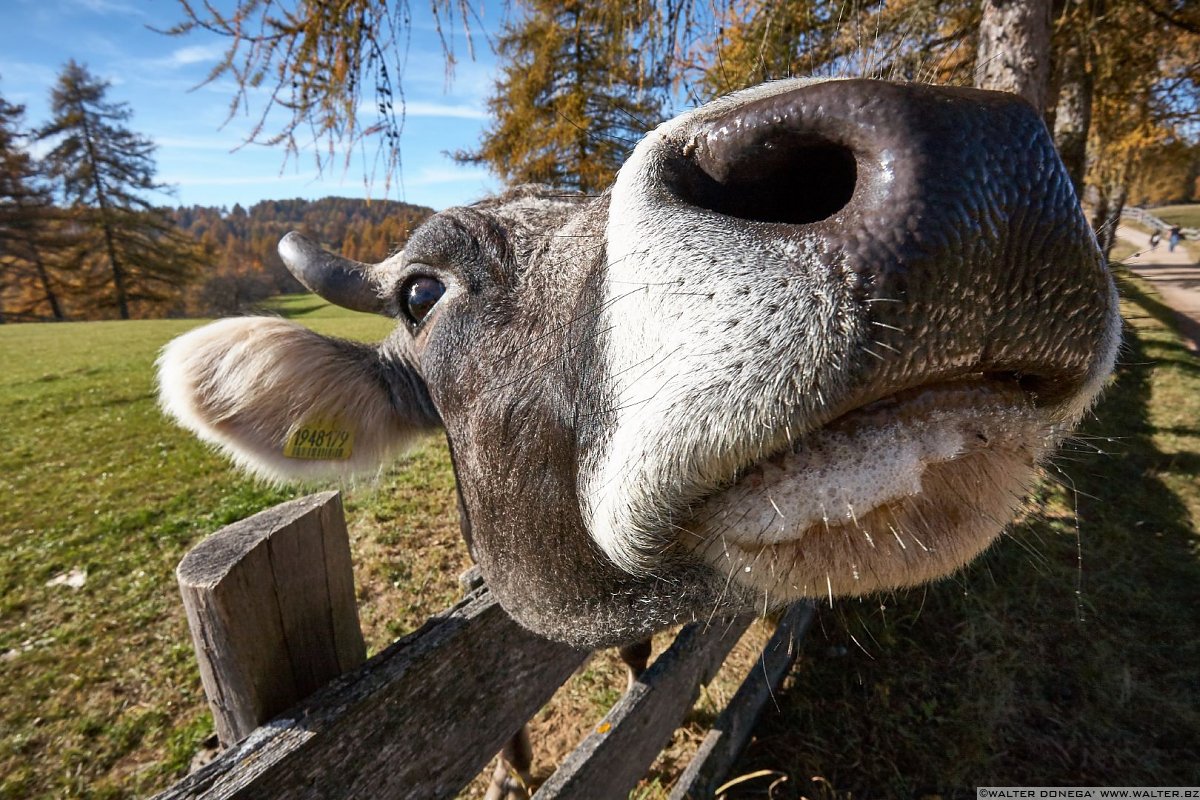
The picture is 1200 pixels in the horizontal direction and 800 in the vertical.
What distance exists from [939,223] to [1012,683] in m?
4.52

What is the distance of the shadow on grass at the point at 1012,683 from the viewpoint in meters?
3.38

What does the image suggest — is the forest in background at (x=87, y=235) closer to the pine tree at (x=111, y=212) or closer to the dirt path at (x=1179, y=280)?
the pine tree at (x=111, y=212)

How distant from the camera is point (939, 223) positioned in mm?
918

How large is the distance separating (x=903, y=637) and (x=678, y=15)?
463cm

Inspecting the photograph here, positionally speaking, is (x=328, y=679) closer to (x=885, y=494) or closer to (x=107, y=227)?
(x=885, y=494)

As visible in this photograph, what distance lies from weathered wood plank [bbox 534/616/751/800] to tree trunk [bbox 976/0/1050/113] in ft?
14.2

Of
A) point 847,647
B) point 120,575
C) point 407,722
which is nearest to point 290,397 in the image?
point 407,722

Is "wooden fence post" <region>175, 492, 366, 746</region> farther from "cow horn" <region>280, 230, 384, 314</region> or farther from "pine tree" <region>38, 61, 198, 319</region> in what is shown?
"pine tree" <region>38, 61, 198, 319</region>

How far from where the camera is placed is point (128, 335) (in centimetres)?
2583

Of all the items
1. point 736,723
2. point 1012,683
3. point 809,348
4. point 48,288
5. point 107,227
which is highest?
point 107,227

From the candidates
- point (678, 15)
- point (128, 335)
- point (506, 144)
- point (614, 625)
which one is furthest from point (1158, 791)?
point (128, 335)

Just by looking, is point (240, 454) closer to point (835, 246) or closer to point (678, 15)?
point (835, 246)

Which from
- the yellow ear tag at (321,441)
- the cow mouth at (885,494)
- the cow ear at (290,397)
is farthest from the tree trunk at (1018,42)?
the yellow ear tag at (321,441)

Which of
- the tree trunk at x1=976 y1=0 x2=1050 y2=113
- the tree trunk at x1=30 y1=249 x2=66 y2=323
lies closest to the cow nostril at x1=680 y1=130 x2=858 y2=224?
the tree trunk at x1=976 y1=0 x2=1050 y2=113
